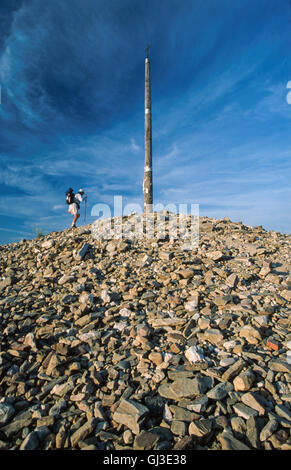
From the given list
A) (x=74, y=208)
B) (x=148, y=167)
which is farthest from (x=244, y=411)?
(x=148, y=167)

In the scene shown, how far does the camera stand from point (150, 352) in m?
3.44

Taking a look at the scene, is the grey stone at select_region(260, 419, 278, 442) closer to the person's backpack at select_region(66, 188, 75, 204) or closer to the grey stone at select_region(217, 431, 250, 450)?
the grey stone at select_region(217, 431, 250, 450)

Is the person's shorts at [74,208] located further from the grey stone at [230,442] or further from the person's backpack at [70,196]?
the grey stone at [230,442]

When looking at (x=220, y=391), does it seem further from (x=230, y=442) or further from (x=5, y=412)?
(x=5, y=412)

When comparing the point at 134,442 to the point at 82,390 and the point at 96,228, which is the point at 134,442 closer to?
the point at 82,390

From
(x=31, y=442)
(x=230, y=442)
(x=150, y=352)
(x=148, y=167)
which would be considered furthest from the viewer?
(x=148, y=167)

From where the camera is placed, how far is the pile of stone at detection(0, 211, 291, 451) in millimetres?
2357

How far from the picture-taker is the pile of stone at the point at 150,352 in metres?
2.36

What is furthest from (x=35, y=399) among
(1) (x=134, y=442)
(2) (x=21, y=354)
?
(1) (x=134, y=442)

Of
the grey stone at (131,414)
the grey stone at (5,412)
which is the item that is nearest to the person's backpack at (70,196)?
the grey stone at (5,412)

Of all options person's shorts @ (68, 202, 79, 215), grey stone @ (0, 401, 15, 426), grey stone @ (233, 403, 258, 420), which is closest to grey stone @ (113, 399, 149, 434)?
grey stone @ (233, 403, 258, 420)

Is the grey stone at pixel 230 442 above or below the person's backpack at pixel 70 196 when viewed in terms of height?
below

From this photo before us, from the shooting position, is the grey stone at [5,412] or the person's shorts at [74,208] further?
the person's shorts at [74,208]
